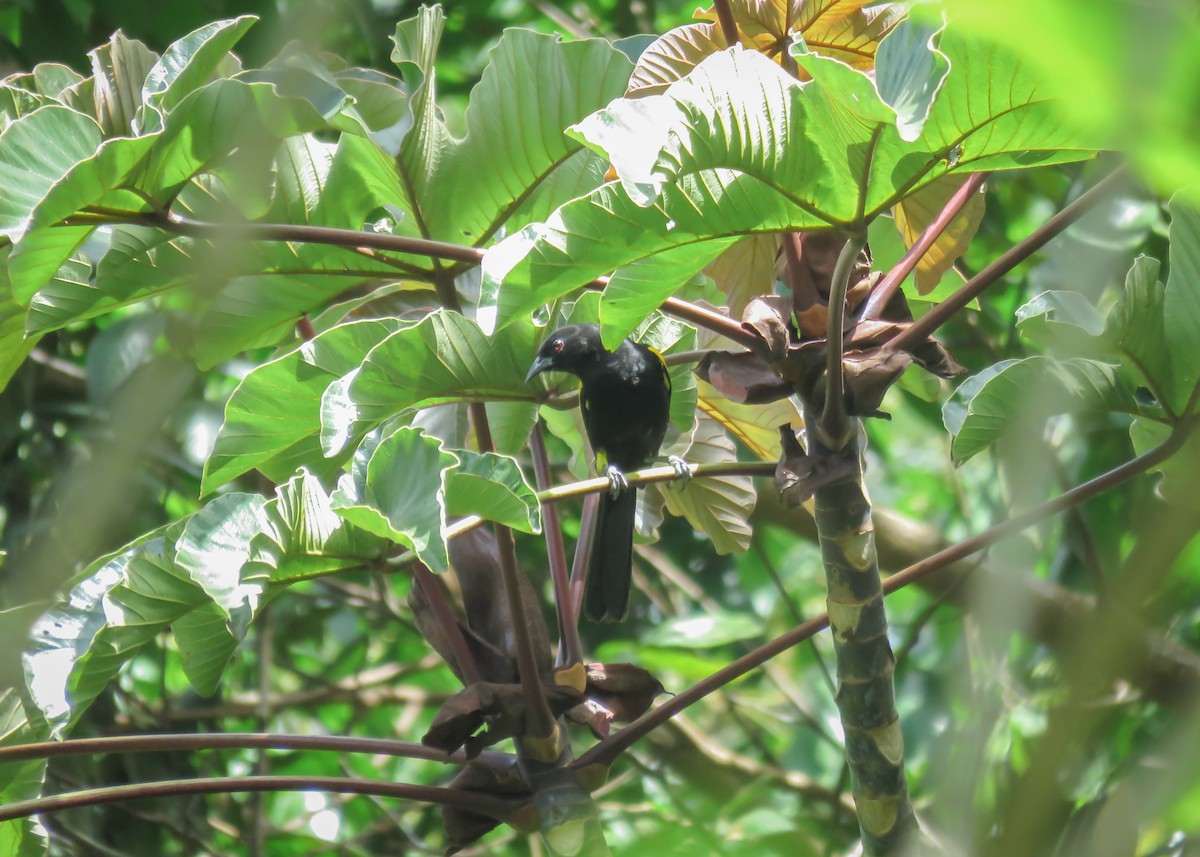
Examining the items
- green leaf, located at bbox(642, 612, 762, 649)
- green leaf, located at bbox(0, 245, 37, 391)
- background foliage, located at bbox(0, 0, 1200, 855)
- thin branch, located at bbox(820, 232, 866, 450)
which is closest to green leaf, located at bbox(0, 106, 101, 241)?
background foliage, located at bbox(0, 0, 1200, 855)

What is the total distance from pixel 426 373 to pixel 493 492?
24 cm

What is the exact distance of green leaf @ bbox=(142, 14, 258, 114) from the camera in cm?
112

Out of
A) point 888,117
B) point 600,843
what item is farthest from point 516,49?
point 600,843

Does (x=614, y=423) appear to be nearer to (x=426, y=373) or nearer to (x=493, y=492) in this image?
(x=426, y=373)

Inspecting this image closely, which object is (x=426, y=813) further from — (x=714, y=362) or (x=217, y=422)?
(x=714, y=362)

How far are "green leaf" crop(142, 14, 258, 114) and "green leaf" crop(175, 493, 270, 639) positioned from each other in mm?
390

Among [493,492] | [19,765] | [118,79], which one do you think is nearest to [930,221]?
[493,492]

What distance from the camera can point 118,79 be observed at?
1262 millimetres

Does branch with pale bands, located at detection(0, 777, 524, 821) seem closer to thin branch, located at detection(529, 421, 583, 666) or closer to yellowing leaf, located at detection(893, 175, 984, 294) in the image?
thin branch, located at detection(529, 421, 583, 666)

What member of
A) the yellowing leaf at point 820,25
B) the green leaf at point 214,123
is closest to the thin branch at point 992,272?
the yellowing leaf at point 820,25

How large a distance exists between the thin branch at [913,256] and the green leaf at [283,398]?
0.53 metres

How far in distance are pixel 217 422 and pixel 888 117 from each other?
6.12 ft

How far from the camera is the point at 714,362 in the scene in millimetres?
1255

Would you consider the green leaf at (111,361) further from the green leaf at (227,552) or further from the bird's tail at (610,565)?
the green leaf at (227,552)
